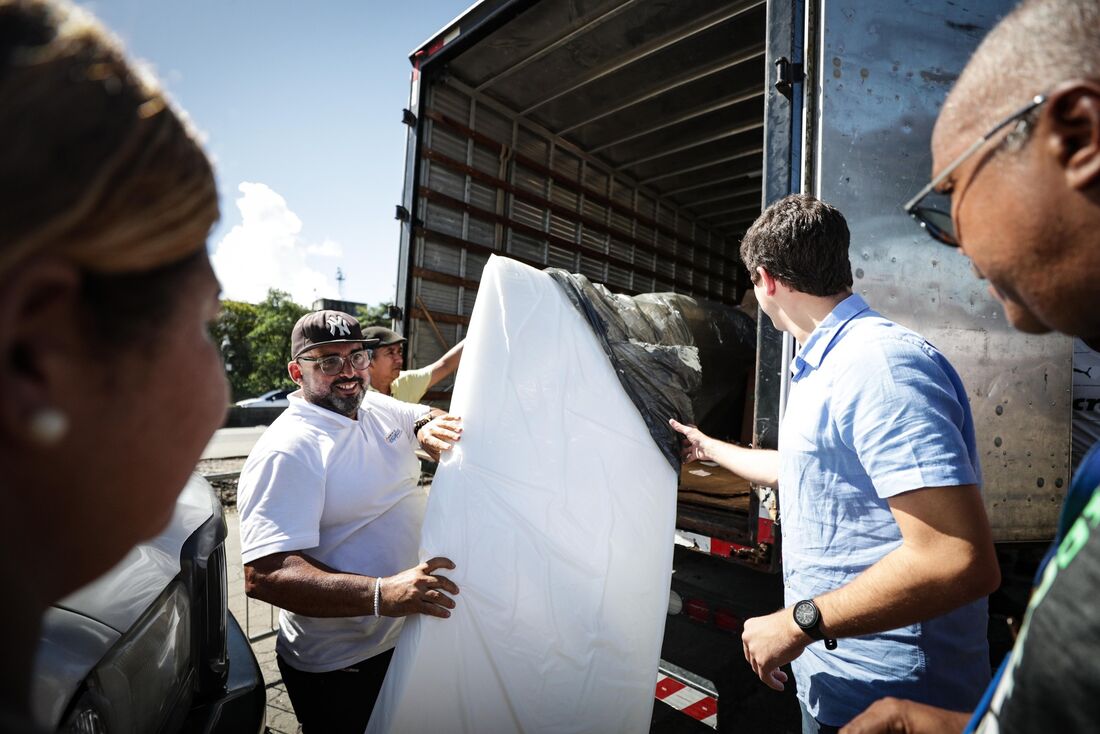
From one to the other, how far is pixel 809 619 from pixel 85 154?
1.50 m

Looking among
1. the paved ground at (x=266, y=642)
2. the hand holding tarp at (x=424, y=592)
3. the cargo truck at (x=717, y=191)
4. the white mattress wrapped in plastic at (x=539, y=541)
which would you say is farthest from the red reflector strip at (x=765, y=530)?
Answer: the paved ground at (x=266, y=642)

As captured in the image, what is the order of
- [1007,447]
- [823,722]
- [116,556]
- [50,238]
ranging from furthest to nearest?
[1007,447] < [823,722] < [116,556] < [50,238]

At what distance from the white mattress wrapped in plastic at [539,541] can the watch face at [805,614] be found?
523mm

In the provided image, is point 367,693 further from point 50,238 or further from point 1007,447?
point 1007,447

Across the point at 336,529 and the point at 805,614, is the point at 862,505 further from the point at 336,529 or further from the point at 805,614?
the point at 336,529

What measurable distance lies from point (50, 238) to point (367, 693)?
75.1 inches

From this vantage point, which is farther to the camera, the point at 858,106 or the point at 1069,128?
the point at 858,106

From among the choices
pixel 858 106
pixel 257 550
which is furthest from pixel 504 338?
pixel 858 106

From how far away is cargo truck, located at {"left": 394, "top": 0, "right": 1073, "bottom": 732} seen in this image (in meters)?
1.99

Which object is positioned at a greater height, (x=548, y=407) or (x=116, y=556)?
(x=548, y=407)

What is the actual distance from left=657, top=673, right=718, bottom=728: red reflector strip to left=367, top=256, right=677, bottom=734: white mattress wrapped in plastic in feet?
2.10

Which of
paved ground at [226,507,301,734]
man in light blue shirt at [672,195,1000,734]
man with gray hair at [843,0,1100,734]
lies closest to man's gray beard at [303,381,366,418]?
man in light blue shirt at [672,195,1000,734]

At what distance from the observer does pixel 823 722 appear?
57.3 inches

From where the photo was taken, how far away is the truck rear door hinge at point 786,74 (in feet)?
6.68
